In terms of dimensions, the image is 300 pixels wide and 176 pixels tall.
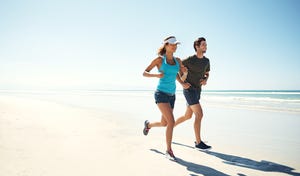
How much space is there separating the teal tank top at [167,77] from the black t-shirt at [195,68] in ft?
2.43

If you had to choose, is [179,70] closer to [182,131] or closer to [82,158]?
[82,158]

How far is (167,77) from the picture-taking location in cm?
449

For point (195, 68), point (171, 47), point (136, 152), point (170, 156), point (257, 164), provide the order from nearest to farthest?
point (257, 164), point (170, 156), point (171, 47), point (136, 152), point (195, 68)

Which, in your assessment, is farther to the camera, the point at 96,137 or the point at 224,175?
the point at 96,137

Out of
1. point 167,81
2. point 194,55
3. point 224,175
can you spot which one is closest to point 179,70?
point 167,81

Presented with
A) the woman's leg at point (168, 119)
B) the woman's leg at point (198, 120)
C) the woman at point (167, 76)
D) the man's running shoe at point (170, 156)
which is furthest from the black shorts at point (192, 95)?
the man's running shoe at point (170, 156)

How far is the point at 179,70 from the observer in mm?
4742

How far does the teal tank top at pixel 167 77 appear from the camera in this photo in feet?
A: 14.6

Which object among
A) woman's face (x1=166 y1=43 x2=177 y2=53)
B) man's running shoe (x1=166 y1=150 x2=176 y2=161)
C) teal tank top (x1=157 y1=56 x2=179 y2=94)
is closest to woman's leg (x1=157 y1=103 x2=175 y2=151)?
man's running shoe (x1=166 y1=150 x2=176 y2=161)

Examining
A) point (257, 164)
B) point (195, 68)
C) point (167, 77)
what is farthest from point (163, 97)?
point (257, 164)

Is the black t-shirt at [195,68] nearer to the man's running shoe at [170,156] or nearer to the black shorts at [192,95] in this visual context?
the black shorts at [192,95]

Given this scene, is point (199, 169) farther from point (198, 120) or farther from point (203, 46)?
point (203, 46)

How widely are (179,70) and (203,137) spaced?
2.48 metres

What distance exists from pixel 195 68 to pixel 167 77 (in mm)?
977
